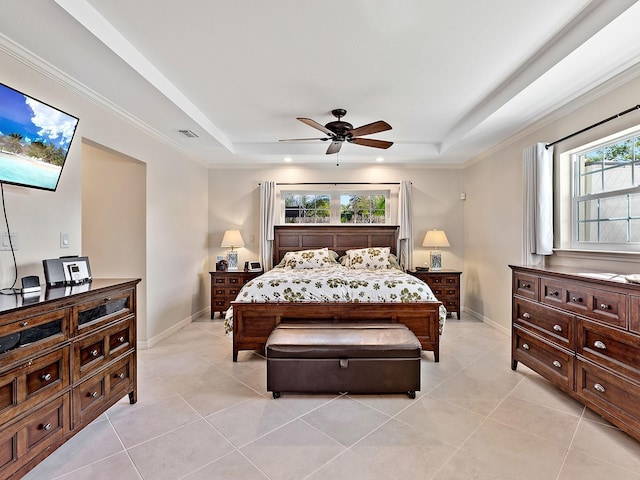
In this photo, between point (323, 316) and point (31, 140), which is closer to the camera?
point (31, 140)

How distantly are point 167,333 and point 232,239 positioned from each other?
171 centimetres

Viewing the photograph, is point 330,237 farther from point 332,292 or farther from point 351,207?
point 332,292

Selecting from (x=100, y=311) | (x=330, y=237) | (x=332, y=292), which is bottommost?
(x=332, y=292)

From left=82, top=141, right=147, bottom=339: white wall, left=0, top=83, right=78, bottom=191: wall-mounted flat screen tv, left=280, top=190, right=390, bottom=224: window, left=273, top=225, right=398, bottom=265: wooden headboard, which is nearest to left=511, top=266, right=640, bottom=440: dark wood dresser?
left=273, top=225, right=398, bottom=265: wooden headboard

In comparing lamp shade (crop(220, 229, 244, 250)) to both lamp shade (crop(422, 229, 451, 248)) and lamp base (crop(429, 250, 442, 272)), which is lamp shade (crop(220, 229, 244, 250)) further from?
lamp base (crop(429, 250, 442, 272))

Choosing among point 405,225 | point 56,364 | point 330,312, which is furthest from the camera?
point 405,225

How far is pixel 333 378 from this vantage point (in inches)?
97.8

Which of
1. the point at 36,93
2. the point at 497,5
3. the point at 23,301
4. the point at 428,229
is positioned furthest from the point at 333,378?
the point at 428,229

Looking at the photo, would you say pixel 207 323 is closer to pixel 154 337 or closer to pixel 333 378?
pixel 154 337

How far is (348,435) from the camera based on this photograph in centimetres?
203

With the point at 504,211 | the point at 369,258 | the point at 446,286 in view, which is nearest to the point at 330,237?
the point at 369,258

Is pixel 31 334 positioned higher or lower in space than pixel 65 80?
lower

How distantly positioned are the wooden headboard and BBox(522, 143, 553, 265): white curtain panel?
2.25m

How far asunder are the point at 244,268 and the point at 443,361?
131 inches
